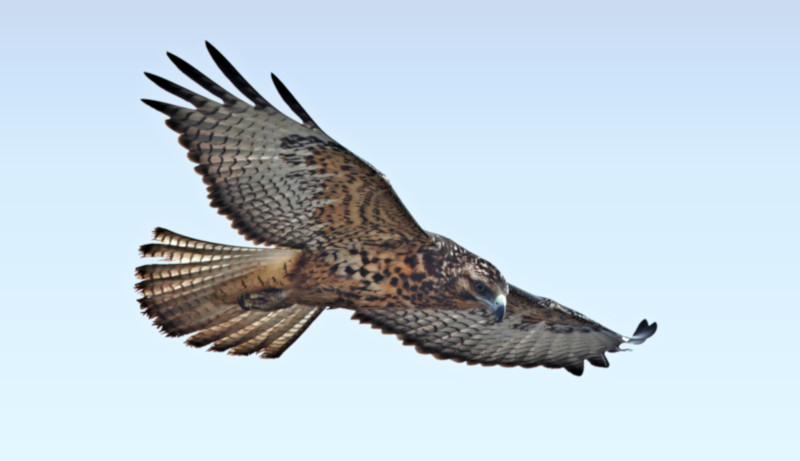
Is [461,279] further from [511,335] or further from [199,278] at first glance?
[199,278]

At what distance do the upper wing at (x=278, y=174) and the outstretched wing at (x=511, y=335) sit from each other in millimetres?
1723

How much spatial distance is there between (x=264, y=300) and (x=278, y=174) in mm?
1394

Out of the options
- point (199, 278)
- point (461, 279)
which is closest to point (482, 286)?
point (461, 279)

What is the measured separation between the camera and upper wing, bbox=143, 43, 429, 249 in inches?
362

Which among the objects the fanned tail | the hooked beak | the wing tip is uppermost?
the wing tip

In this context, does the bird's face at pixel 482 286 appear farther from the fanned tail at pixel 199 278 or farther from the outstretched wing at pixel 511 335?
the fanned tail at pixel 199 278

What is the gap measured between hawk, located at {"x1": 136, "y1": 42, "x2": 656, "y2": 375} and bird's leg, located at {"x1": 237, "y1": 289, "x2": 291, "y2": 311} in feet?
0.04

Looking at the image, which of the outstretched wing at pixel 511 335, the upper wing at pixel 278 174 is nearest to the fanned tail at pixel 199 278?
the upper wing at pixel 278 174

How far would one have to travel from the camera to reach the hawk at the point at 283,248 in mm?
9305

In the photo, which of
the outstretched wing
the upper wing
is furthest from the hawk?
the outstretched wing

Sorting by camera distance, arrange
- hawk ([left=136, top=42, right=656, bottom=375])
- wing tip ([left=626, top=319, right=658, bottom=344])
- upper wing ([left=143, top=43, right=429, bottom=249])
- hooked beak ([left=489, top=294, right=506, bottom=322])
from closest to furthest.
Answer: upper wing ([left=143, top=43, right=429, bottom=249])
hawk ([left=136, top=42, right=656, bottom=375])
hooked beak ([left=489, top=294, right=506, bottom=322])
wing tip ([left=626, top=319, right=658, bottom=344])

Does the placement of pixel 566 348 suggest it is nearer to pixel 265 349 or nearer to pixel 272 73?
pixel 265 349

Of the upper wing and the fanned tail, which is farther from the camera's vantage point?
the fanned tail

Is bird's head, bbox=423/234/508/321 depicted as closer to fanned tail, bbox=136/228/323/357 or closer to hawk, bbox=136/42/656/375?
hawk, bbox=136/42/656/375
